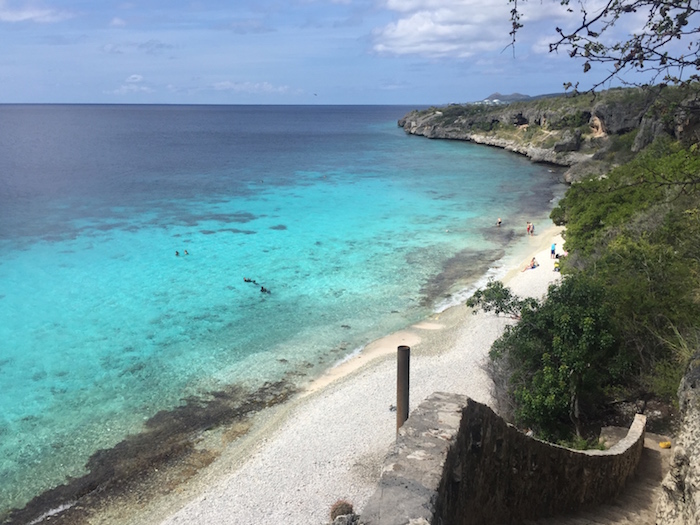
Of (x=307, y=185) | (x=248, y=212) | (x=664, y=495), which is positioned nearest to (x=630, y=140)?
(x=307, y=185)

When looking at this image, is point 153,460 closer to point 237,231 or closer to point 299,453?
point 299,453

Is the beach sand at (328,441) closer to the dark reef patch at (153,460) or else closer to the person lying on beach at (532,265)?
the dark reef patch at (153,460)

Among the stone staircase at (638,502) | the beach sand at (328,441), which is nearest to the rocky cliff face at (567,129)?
the beach sand at (328,441)

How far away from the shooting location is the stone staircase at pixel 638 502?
7.59m

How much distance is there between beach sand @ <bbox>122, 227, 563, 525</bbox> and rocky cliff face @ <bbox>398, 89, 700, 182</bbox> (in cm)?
2228

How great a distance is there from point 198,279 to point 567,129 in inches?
2701

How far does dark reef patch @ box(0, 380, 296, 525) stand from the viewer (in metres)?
14.4

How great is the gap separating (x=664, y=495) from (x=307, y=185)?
5768 cm

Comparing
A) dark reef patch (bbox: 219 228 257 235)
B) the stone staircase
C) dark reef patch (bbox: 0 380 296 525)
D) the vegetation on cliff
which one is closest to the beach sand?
dark reef patch (bbox: 0 380 296 525)

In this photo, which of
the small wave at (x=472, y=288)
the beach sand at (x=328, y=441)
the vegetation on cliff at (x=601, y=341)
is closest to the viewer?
the vegetation on cliff at (x=601, y=341)

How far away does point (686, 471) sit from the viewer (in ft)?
19.7

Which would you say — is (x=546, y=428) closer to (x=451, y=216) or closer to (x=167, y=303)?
(x=167, y=303)

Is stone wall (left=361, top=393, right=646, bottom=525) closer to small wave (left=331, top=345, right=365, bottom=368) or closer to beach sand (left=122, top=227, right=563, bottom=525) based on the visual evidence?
beach sand (left=122, top=227, right=563, bottom=525)

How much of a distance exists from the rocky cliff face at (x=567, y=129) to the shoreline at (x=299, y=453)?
79.3 ft
